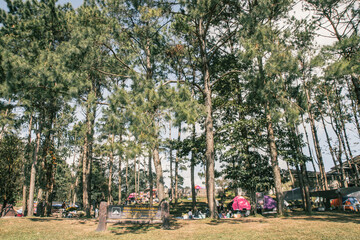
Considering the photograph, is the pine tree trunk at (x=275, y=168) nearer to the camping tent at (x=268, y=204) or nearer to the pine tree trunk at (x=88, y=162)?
the camping tent at (x=268, y=204)

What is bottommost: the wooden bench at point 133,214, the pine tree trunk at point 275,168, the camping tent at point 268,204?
the camping tent at point 268,204

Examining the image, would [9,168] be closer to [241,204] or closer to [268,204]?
[241,204]

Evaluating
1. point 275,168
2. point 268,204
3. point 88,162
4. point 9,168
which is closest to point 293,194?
point 268,204

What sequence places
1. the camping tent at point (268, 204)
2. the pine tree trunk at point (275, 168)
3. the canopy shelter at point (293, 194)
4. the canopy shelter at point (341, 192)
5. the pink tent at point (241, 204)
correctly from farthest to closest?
the canopy shelter at point (293, 194)
the camping tent at point (268, 204)
the pink tent at point (241, 204)
the canopy shelter at point (341, 192)
the pine tree trunk at point (275, 168)

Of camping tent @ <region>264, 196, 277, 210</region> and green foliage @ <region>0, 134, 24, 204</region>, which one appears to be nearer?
green foliage @ <region>0, 134, 24, 204</region>

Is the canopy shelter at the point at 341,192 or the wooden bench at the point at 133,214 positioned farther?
the canopy shelter at the point at 341,192

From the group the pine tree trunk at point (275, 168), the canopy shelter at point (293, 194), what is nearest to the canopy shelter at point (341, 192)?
the pine tree trunk at point (275, 168)

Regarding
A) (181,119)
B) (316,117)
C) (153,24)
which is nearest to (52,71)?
(181,119)

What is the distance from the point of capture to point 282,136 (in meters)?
15.6

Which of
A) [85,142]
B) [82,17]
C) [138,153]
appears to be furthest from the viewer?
[85,142]

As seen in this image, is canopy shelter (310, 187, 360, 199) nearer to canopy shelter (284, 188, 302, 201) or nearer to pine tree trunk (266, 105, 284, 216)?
pine tree trunk (266, 105, 284, 216)

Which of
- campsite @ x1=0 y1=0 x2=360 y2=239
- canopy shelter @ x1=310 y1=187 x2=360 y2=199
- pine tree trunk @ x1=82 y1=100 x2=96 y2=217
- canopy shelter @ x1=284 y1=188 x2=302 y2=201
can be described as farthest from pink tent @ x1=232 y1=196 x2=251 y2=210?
canopy shelter @ x1=284 y1=188 x2=302 y2=201

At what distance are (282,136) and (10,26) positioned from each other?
59.4 ft

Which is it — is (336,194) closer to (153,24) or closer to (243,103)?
(243,103)
